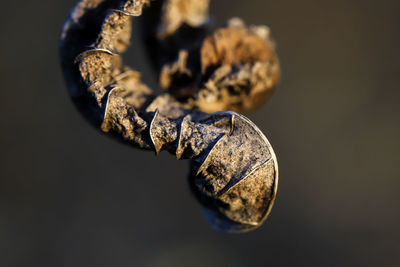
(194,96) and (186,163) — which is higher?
(194,96)

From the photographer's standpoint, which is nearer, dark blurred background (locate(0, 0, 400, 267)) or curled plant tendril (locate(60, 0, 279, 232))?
curled plant tendril (locate(60, 0, 279, 232))

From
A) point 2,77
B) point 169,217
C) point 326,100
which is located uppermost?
point 2,77

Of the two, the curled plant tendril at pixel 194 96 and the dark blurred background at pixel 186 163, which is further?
the dark blurred background at pixel 186 163

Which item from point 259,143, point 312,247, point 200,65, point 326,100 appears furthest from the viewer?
point 326,100

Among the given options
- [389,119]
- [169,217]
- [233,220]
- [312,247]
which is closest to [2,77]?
[169,217]

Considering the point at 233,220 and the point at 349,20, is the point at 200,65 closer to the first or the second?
the point at 233,220
